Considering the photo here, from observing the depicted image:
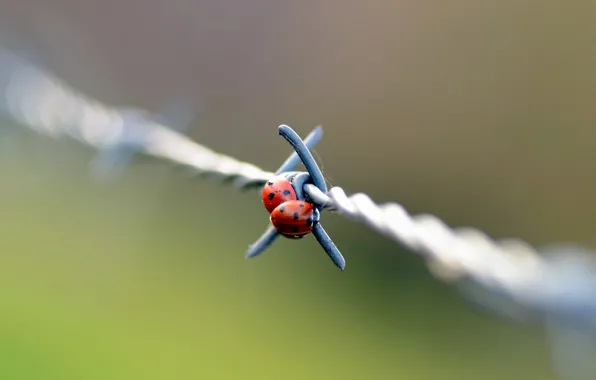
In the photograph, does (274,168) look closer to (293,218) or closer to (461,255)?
(461,255)

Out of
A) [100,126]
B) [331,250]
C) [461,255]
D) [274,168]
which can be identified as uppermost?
[274,168]

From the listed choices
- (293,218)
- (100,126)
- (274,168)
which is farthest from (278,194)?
(274,168)

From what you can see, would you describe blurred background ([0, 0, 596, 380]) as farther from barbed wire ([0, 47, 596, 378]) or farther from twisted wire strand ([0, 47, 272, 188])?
barbed wire ([0, 47, 596, 378])

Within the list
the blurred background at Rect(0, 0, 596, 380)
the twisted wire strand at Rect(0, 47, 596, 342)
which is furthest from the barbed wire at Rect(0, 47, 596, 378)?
the blurred background at Rect(0, 0, 596, 380)

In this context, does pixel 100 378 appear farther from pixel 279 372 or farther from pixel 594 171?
pixel 594 171

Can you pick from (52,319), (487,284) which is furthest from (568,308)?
(52,319)

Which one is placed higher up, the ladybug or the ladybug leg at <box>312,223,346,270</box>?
the ladybug

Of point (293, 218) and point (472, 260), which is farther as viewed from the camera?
point (472, 260)

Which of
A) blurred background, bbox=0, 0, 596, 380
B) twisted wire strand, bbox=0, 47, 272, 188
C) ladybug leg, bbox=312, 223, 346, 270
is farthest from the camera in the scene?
blurred background, bbox=0, 0, 596, 380

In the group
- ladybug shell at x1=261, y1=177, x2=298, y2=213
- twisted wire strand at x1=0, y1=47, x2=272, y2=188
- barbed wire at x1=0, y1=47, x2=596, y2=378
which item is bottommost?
ladybug shell at x1=261, y1=177, x2=298, y2=213
